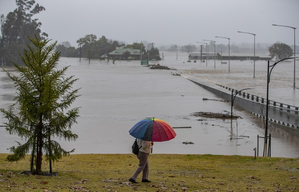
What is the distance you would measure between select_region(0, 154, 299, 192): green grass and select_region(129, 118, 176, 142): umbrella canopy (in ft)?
4.34

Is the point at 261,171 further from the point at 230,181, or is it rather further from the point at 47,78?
the point at 47,78

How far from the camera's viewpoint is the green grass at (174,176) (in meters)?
11.9

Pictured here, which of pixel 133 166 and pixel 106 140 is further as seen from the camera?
pixel 106 140

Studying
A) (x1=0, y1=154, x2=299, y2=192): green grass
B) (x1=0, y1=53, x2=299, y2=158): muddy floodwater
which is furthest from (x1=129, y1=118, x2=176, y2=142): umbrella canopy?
(x1=0, y1=53, x2=299, y2=158): muddy floodwater

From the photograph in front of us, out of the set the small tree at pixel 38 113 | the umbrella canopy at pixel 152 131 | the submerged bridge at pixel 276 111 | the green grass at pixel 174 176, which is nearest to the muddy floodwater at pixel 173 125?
the submerged bridge at pixel 276 111

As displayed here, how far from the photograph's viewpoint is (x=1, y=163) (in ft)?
61.0

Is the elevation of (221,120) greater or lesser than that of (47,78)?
lesser

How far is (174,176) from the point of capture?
48.4 ft

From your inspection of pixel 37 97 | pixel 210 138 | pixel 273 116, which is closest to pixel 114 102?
pixel 273 116

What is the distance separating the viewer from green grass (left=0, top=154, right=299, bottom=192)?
11.9 meters

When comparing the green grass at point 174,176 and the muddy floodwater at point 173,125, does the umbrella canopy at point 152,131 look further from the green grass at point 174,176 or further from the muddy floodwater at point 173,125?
the muddy floodwater at point 173,125

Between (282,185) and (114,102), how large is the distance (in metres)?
42.2

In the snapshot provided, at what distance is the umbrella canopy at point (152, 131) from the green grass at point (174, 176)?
132cm

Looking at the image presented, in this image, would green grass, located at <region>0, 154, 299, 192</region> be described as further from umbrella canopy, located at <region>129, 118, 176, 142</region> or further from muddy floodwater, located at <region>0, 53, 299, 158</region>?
muddy floodwater, located at <region>0, 53, 299, 158</region>
